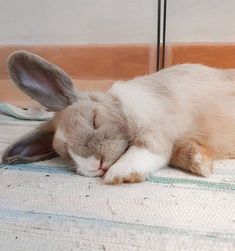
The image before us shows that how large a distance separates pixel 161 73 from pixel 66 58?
30.2 inches

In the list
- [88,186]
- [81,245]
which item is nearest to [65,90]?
[88,186]

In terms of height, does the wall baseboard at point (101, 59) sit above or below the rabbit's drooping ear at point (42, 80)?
below

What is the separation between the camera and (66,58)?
5.84 feet

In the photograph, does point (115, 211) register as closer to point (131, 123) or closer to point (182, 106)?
point (131, 123)

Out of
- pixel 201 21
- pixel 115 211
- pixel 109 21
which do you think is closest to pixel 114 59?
pixel 109 21

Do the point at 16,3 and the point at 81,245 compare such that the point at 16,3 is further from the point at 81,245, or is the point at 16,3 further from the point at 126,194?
the point at 81,245

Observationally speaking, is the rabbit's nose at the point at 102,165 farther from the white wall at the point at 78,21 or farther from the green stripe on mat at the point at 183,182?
the white wall at the point at 78,21

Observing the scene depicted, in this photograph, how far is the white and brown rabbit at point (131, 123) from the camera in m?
0.91

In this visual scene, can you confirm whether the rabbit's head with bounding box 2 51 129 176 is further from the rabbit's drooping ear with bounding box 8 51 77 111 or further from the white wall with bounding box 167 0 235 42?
the white wall with bounding box 167 0 235 42

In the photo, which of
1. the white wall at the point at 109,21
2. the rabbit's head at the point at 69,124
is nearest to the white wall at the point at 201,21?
the white wall at the point at 109,21

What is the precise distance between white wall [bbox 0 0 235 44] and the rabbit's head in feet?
2.61

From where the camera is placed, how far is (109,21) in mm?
1751

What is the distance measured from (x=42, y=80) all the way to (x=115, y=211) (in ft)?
1.33

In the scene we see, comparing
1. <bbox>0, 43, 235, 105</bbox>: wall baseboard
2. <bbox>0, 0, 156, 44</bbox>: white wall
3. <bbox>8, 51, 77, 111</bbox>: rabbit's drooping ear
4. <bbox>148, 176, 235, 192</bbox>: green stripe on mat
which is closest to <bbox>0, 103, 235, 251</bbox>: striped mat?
<bbox>148, 176, 235, 192</bbox>: green stripe on mat
